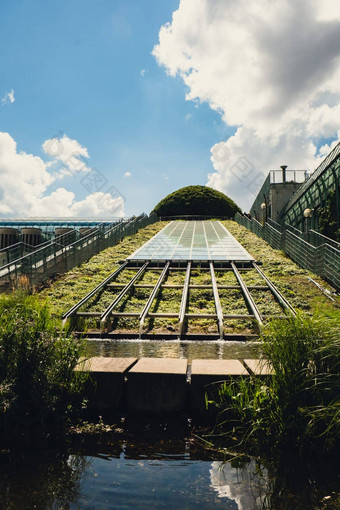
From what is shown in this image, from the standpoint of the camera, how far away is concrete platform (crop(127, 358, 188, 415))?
11.4 ft

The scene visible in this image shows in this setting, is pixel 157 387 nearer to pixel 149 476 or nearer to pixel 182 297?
pixel 149 476

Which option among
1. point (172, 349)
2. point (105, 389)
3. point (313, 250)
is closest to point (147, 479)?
point (105, 389)

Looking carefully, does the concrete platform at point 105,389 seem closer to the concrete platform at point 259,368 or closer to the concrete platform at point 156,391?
the concrete platform at point 156,391

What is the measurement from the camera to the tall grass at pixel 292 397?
2.92m

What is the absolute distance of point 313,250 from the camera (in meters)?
14.5

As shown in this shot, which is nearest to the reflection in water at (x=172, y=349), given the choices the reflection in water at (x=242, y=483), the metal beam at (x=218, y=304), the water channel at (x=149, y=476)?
the metal beam at (x=218, y=304)

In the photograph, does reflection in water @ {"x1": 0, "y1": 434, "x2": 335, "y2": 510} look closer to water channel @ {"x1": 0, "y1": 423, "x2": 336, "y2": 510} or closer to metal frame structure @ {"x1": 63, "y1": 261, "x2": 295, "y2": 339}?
water channel @ {"x1": 0, "y1": 423, "x2": 336, "y2": 510}

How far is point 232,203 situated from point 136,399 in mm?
53872

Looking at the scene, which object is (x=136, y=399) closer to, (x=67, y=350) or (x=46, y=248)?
(x=67, y=350)

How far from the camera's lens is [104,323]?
8.91 meters

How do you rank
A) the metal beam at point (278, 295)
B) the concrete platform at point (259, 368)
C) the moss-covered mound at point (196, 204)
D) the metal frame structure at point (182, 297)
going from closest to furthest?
the concrete platform at point (259, 368) → the metal frame structure at point (182, 297) → the metal beam at point (278, 295) → the moss-covered mound at point (196, 204)

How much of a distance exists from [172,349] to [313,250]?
948 centimetres

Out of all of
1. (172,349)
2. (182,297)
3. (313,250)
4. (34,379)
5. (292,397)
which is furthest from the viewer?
(313,250)

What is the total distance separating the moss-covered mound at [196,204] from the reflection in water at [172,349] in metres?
45.2
